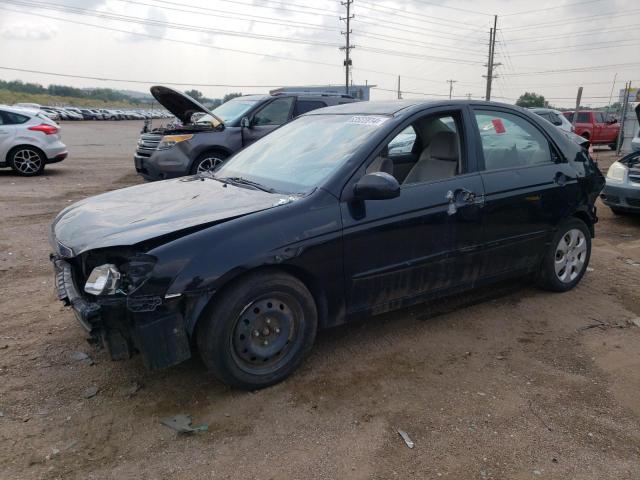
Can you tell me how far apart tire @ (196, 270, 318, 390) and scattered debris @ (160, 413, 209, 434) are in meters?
0.29

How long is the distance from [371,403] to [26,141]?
1176 cm

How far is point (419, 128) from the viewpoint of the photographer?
4422 millimetres

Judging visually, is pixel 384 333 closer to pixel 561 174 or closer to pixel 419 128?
pixel 419 128

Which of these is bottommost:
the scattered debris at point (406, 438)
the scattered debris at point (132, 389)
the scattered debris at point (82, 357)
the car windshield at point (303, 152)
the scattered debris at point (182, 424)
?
the scattered debris at point (406, 438)

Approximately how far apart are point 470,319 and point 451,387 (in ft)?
3.71

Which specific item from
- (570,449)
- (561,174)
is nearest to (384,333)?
(570,449)

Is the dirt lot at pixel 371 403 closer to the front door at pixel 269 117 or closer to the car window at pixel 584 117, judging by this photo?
the front door at pixel 269 117

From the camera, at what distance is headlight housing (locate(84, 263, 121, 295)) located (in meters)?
2.81

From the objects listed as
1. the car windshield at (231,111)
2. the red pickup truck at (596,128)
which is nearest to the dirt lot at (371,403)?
the car windshield at (231,111)

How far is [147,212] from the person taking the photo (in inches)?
132

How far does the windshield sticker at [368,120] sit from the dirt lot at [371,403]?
1.56m

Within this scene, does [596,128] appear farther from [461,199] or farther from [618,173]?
[461,199]

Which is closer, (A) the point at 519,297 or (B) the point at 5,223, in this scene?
(A) the point at 519,297

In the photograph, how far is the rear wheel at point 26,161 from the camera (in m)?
11.9
